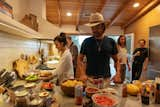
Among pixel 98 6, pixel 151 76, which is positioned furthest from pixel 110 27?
pixel 151 76

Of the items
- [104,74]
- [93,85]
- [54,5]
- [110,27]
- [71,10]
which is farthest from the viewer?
[110,27]

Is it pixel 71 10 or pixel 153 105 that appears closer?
pixel 153 105

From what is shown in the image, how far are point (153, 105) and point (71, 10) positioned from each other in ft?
17.8

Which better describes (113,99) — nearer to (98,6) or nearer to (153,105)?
(153,105)

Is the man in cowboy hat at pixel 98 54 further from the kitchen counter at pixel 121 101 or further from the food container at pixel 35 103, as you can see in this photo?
the food container at pixel 35 103

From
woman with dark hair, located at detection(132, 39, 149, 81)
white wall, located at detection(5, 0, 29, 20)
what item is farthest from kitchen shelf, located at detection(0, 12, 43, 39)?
woman with dark hair, located at detection(132, 39, 149, 81)

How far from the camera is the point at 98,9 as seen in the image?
6250 millimetres

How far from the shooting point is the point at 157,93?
1.42 metres

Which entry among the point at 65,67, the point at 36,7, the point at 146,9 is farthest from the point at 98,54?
the point at 146,9

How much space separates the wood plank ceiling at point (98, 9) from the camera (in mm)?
5559

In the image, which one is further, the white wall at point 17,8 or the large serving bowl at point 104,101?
the white wall at point 17,8

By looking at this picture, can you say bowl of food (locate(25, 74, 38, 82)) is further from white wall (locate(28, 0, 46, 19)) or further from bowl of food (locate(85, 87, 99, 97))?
white wall (locate(28, 0, 46, 19))

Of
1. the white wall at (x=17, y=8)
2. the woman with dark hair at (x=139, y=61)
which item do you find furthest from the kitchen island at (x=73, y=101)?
the woman with dark hair at (x=139, y=61)

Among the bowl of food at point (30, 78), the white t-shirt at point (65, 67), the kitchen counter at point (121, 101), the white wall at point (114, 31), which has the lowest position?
the kitchen counter at point (121, 101)
